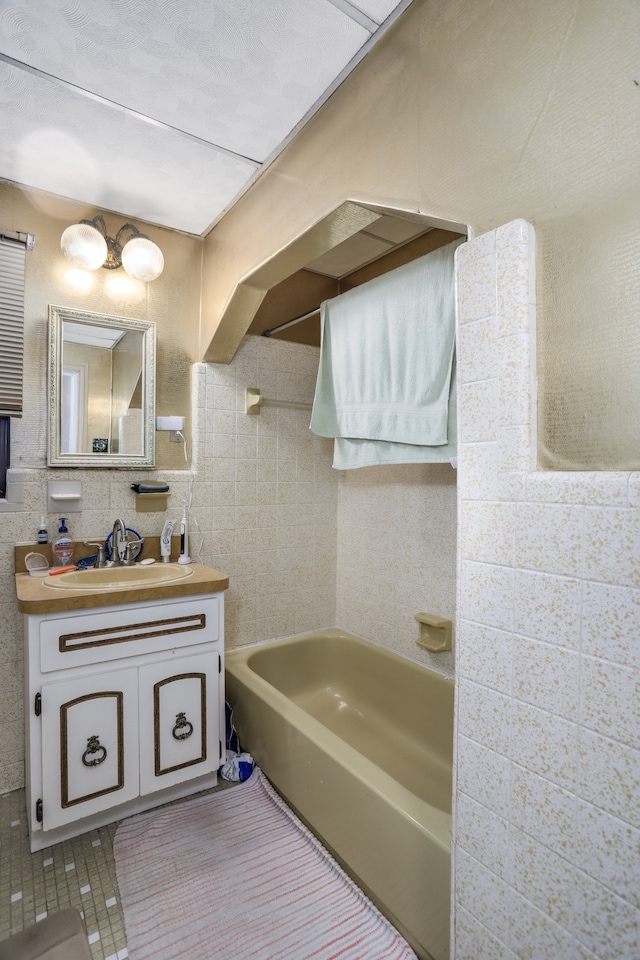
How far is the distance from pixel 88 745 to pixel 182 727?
1.06 ft

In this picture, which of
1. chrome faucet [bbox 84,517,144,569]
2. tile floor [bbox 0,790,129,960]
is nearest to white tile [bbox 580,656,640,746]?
tile floor [bbox 0,790,129,960]

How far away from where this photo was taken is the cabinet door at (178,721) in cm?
174

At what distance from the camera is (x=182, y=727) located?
5.97 ft

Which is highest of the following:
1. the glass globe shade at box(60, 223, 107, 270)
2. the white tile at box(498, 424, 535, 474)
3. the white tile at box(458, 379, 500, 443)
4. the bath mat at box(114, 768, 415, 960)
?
the glass globe shade at box(60, 223, 107, 270)

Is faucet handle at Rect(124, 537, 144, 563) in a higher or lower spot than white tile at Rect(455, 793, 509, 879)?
higher

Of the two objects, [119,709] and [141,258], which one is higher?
[141,258]

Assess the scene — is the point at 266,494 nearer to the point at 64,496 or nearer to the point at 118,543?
the point at 118,543

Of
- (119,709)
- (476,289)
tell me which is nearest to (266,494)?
(119,709)

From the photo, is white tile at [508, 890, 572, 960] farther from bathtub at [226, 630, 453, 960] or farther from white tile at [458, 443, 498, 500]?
white tile at [458, 443, 498, 500]

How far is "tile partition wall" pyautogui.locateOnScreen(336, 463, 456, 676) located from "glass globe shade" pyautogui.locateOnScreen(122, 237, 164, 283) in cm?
138

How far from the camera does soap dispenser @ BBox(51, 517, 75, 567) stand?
6.28ft

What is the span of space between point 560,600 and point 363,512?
174 centimetres

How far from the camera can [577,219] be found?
0.90 metres

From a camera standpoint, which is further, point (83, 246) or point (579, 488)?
point (83, 246)
